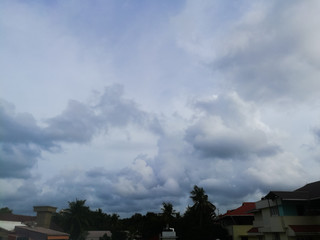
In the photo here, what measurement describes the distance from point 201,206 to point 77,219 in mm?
37991

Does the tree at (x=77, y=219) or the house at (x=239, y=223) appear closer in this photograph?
the house at (x=239, y=223)

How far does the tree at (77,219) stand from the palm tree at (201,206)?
113ft

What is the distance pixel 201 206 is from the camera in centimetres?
6322

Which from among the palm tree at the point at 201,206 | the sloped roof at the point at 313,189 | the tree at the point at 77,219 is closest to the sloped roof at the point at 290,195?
the sloped roof at the point at 313,189

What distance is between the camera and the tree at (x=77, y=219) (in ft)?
246

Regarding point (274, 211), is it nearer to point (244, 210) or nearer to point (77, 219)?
point (244, 210)

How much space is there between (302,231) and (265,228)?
6.48m

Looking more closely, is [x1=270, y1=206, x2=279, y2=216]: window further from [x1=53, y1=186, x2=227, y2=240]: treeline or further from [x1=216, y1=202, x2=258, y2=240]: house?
[x1=53, y1=186, x2=227, y2=240]: treeline

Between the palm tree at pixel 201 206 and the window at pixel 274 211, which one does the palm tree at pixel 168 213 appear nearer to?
the palm tree at pixel 201 206

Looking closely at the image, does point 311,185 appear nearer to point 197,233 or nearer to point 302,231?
point 302,231

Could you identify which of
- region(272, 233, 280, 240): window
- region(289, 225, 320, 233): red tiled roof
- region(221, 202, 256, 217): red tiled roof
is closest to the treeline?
region(221, 202, 256, 217): red tiled roof

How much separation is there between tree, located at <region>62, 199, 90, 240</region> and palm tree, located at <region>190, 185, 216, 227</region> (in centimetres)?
3433

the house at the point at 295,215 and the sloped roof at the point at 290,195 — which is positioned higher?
the sloped roof at the point at 290,195

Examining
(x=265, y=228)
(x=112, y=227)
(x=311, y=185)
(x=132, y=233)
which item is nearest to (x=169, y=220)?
(x=132, y=233)
